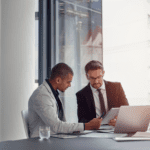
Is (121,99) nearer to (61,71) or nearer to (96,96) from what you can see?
(96,96)

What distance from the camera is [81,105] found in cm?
275

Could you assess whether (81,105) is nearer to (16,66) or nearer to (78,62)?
(78,62)

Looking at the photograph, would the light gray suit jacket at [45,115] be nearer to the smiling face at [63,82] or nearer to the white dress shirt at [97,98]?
the smiling face at [63,82]

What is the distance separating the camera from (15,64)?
367 cm

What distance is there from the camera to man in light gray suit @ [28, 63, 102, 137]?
1886 millimetres

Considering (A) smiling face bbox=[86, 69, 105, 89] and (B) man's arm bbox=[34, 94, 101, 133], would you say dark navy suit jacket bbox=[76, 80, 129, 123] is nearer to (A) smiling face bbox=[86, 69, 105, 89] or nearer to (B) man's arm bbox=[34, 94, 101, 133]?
(A) smiling face bbox=[86, 69, 105, 89]

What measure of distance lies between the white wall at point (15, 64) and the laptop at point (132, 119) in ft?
7.36

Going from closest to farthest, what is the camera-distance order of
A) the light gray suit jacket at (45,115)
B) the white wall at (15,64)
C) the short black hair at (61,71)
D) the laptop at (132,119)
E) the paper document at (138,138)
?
the paper document at (138,138) → the laptop at (132,119) → the light gray suit jacket at (45,115) → the short black hair at (61,71) → the white wall at (15,64)

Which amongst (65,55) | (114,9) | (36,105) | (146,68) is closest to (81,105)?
(36,105)

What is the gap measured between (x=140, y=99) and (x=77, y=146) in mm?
2199

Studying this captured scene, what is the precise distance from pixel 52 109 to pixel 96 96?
0.92 metres

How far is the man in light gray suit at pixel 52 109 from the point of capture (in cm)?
189

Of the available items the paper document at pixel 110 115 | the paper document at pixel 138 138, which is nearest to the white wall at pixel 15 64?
the paper document at pixel 110 115

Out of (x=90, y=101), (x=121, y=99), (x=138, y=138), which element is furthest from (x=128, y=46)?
(x=138, y=138)
